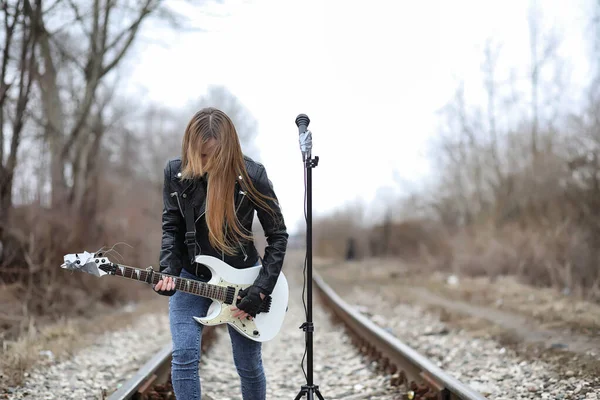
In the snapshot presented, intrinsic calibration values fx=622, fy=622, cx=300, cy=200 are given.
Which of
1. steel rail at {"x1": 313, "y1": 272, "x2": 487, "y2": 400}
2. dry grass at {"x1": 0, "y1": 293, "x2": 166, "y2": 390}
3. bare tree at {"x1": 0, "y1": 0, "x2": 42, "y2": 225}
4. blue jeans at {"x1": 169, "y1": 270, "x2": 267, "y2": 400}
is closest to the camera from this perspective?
blue jeans at {"x1": 169, "y1": 270, "x2": 267, "y2": 400}

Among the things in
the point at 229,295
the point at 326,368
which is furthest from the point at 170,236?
the point at 326,368

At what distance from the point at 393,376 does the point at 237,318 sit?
Answer: 258 centimetres

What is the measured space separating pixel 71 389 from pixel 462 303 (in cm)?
742

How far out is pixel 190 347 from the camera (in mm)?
3066

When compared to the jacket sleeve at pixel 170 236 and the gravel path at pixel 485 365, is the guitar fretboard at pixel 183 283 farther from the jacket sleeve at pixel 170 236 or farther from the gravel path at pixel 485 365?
the gravel path at pixel 485 365

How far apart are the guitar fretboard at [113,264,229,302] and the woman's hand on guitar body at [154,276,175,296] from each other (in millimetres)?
19

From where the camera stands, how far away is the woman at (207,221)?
3123 millimetres

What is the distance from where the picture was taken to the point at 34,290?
8953mm

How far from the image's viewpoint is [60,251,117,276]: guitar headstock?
2932 millimetres

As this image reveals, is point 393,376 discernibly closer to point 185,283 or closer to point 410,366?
point 410,366

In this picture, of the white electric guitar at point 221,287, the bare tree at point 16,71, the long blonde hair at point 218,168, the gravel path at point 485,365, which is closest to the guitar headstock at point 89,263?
the white electric guitar at point 221,287

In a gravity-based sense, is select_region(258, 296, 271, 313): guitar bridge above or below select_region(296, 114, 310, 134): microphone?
below

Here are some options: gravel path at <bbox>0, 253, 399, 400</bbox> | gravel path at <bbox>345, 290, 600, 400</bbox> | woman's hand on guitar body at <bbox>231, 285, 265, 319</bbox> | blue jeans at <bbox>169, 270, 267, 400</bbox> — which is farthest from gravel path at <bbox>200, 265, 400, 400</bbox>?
woman's hand on guitar body at <bbox>231, 285, 265, 319</bbox>

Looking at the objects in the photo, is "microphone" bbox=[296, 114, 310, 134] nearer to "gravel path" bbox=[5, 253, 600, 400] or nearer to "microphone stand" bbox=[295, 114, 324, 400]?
"microphone stand" bbox=[295, 114, 324, 400]
